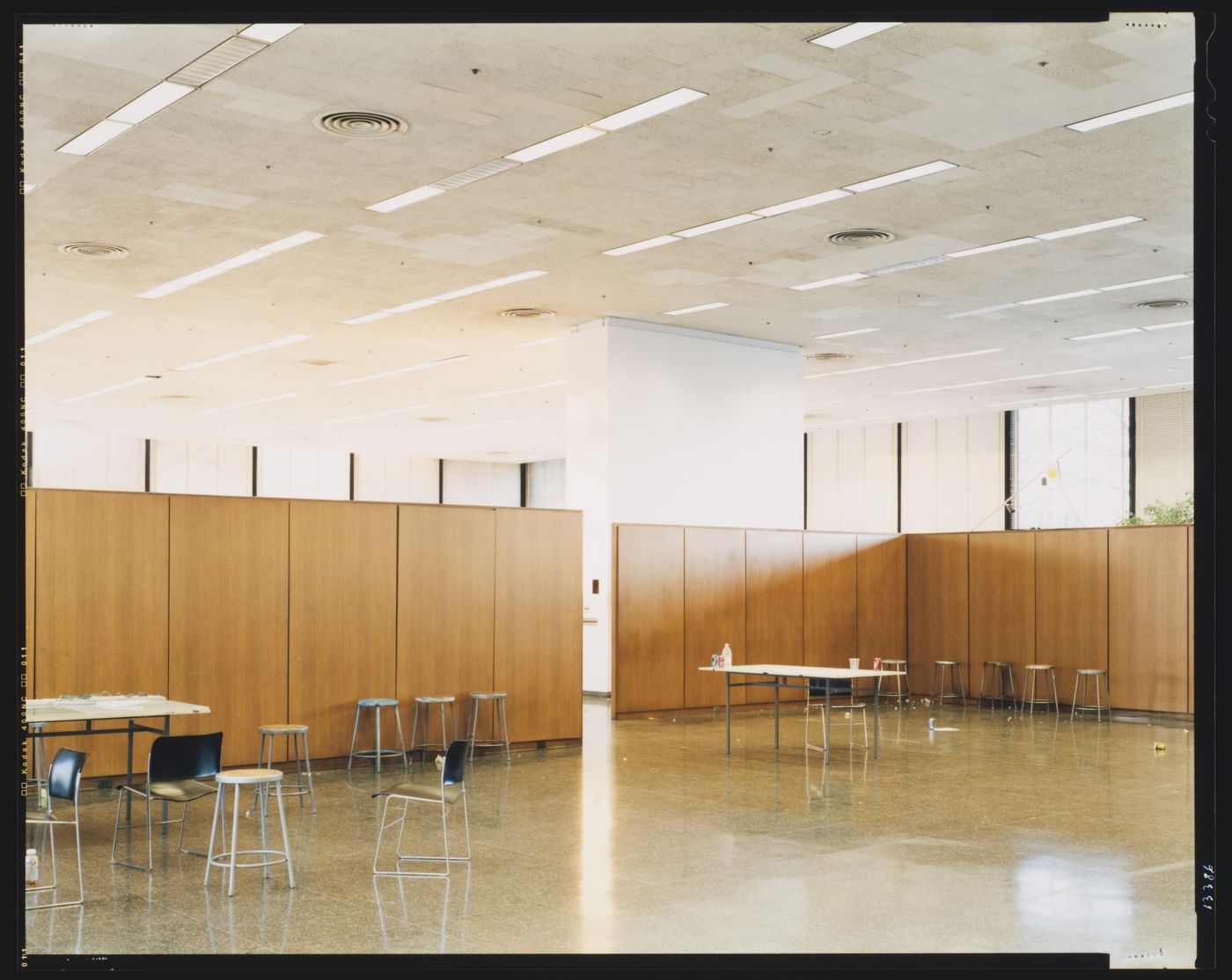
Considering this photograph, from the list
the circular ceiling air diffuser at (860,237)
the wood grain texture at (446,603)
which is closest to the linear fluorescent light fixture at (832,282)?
the circular ceiling air diffuser at (860,237)

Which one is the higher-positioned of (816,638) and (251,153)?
(251,153)

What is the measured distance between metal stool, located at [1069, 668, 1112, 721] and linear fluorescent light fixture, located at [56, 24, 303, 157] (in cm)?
1297

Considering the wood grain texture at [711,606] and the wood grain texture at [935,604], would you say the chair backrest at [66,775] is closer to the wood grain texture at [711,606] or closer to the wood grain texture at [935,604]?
the wood grain texture at [711,606]

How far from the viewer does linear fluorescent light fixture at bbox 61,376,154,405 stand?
22484mm

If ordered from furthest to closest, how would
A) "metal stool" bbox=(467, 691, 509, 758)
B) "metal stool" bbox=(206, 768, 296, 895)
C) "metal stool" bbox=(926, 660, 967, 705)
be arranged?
"metal stool" bbox=(926, 660, 967, 705) → "metal stool" bbox=(467, 691, 509, 758) → "metal stool" bbox=(206, 768, 296, 895)

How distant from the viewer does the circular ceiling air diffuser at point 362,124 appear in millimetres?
9509

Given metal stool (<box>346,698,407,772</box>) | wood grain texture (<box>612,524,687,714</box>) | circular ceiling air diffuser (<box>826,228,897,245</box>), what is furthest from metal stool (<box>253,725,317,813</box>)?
circular ceiling air diffuser (<box>826,228,897,245</box>)

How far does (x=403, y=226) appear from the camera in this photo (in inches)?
492

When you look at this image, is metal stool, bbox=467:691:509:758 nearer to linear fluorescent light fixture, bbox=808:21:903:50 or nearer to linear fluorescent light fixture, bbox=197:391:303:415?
linear fluorescent light fixture, bbox=808:21:903:50

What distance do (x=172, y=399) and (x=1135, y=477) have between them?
19.0 metres

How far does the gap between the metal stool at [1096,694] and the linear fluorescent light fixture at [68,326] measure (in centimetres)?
1373
